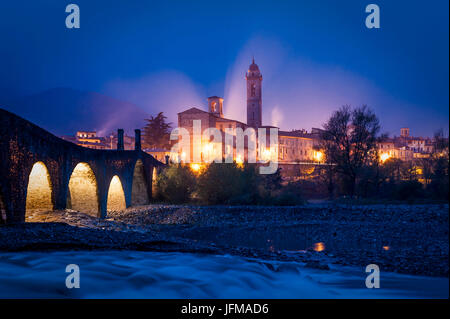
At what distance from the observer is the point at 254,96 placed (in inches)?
2879

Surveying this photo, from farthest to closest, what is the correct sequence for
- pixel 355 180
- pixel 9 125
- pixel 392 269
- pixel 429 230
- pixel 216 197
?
pixel 355 180
pixel 216 197
pixel 429 230
pixel 9 125
pixel 392 269

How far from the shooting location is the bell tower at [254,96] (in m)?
72.4

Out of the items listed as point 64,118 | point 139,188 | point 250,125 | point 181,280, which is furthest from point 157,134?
point 64,118

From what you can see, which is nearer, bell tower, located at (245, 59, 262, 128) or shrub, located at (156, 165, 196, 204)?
shrub, located at (156, 165, 196, 204)

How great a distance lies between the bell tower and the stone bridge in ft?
165

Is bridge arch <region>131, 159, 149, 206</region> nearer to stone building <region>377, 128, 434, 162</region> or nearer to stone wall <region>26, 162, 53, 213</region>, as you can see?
stone wall <region>26, 162, 53, 213</region>

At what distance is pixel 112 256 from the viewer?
843 centimetres

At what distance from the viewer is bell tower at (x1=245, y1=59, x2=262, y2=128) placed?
7244 centimetres
